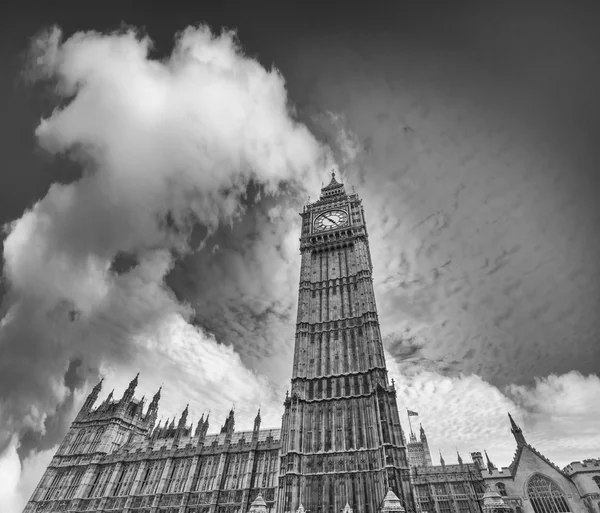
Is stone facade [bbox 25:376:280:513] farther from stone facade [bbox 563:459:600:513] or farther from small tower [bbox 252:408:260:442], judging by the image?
stone facade [bbox 563:459:600:513]

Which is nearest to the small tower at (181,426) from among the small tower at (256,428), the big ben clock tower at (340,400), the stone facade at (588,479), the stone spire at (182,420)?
the stone spire at (182,420)

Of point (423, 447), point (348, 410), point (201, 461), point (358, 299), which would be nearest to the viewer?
point (348, 410)

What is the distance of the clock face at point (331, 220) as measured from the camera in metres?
63.5

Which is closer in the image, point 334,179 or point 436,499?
point 436,499

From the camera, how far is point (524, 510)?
1526 inches

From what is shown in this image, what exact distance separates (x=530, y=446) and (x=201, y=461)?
46.7 m

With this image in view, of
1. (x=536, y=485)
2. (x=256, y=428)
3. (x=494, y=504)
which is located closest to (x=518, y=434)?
(x=536, y=485)

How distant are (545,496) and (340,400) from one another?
78.9 feet

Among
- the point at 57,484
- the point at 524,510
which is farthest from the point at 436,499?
the point at 57,484

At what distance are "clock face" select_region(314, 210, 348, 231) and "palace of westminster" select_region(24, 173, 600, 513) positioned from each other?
7.4 inches

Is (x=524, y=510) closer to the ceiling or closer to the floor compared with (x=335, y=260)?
closer to the floor

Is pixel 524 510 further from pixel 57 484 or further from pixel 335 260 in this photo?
pixel 57 484

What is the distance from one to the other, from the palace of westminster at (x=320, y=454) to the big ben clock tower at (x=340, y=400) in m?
0.13

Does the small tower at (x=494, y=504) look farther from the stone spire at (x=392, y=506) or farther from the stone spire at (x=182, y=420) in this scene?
the stone spire at (x=182, y=420)
